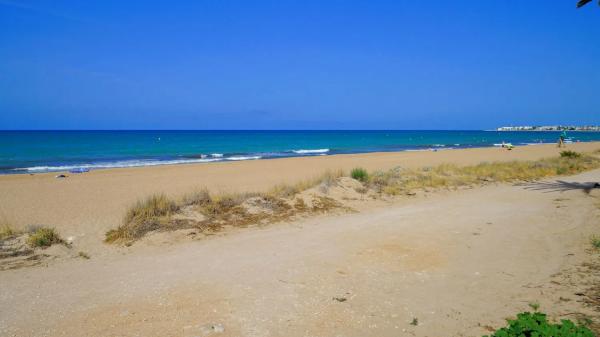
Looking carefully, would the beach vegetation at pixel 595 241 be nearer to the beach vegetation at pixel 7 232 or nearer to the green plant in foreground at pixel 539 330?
the green plant in foreground at pixel 539 330

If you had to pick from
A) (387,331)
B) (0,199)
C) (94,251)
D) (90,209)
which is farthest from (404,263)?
(0,199)

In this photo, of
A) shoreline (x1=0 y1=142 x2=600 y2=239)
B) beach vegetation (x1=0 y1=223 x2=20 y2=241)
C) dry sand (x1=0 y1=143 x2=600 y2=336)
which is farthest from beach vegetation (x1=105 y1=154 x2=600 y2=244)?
beach vegetation (x1=0 y1=223 x2=20 y2=241)

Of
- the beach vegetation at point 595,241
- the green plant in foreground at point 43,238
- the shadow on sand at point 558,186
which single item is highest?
the green plant in foreground at point 43,238

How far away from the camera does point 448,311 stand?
174 inches

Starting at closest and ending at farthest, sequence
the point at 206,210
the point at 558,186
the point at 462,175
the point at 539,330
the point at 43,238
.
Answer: the point at 539,330 → the point at 43,238 → the point at 206,210 → the point at 558,186 → the point at 462,175

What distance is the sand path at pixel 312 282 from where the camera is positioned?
4211 mm

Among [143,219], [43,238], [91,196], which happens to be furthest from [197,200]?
[91,196]

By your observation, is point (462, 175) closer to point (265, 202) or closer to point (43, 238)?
point (265, 202)

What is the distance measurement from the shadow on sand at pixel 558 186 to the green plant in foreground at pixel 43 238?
1258 centimetres

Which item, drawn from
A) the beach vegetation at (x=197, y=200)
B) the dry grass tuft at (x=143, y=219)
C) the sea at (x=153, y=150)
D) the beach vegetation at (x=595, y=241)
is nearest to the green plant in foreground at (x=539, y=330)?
the beach vegetation at (x=595, y=241)

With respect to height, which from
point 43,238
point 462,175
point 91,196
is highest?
point 43,238

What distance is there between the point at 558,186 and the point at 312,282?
11.1m

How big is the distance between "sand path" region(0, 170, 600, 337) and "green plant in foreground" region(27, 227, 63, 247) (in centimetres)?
99

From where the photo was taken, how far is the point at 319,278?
543cm
